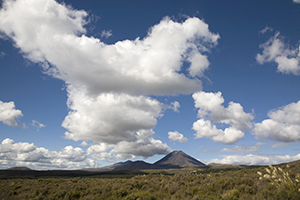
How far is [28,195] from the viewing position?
17.5 metres

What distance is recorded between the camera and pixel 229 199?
1069cm

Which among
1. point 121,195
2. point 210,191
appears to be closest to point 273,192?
point 210,191

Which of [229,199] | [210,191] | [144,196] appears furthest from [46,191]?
[229,199]

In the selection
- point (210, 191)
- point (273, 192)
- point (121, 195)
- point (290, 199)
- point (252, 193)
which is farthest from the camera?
point (121, 195)

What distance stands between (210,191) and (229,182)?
113 inches

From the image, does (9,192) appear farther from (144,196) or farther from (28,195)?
(144,196)

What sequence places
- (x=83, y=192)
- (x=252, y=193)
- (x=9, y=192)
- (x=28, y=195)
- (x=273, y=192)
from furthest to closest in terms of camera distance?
(x=9, y=192)
(x=28, y=195)
(x=83, y=192)
(x=252, y=193)
(x=273, y=192)

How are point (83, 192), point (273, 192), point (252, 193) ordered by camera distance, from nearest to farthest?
1. point (273, 192)
2. point (252, 193)
3. point (83, 192)

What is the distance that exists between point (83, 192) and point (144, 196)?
7.15 metres

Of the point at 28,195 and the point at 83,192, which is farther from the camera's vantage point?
the point at 28,195

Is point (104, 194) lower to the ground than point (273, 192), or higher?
lower

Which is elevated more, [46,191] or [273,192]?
[273,192]

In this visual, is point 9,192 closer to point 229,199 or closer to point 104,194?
point 104,194

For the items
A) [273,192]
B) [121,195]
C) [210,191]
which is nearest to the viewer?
[273,192]
